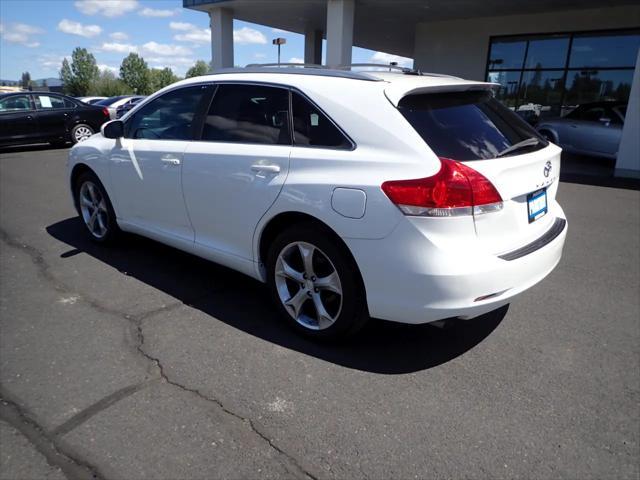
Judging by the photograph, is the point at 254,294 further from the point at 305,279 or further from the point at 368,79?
the point at 368,79

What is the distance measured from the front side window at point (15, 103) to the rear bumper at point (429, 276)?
44.3 ft

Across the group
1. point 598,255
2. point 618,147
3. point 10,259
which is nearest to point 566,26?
point 618,147

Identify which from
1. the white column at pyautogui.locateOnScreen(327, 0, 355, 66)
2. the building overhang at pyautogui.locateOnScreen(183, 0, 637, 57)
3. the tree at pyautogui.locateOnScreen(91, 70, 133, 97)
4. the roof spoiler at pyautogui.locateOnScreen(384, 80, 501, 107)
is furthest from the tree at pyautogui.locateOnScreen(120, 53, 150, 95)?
the roof spoiler at pyautogui.locateOnScreen(384, 80, 501, 107)

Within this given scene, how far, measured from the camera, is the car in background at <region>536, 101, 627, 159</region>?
11.4 meters

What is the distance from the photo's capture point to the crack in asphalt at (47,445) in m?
2.11

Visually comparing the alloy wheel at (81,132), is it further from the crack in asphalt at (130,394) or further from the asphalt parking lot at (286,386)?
the crack in asphalt at (130,394)

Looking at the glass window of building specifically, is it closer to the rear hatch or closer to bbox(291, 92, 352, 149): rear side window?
the rear hatch

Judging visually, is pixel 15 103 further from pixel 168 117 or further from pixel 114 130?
pixel 168 117

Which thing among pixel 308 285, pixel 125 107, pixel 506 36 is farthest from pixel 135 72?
pixel 308 285

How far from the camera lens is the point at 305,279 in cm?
316

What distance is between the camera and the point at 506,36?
1520 cm

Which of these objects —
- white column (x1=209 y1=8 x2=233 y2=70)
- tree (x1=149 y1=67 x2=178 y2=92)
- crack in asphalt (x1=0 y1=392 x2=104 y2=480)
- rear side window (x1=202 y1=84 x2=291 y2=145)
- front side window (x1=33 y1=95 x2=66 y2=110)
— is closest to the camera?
crack in asphalt (x1=0 y1=392 x2=104 y2=480)

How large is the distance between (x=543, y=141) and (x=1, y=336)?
158 inches

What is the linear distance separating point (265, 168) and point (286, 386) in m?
1.42
